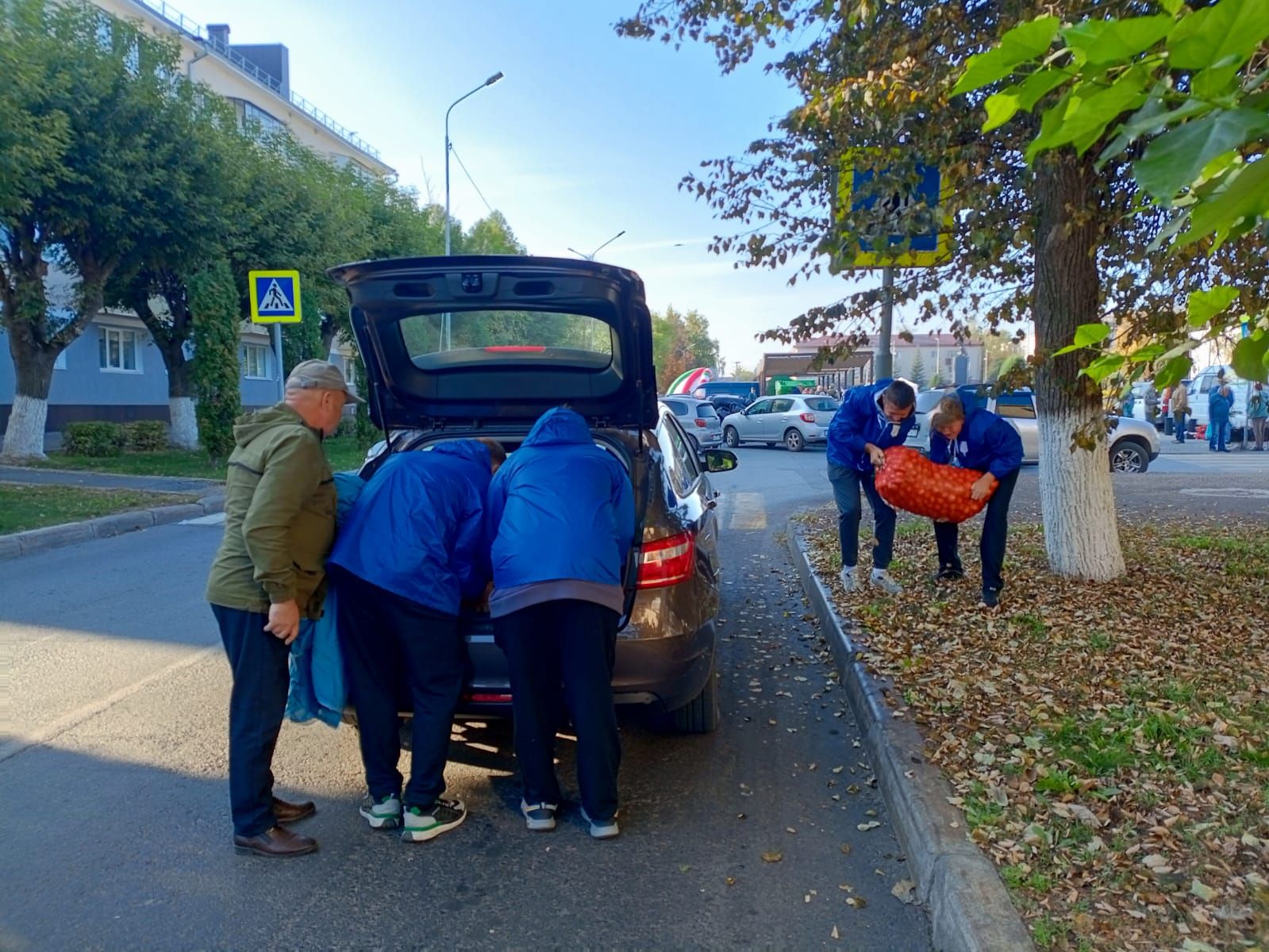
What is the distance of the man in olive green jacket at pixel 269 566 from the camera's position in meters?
3.12

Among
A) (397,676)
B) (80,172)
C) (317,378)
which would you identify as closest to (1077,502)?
(397,676)

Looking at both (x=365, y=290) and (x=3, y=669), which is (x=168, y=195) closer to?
(x=3, y=669)

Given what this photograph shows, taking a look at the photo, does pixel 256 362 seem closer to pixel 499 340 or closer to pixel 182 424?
pixel 182 424

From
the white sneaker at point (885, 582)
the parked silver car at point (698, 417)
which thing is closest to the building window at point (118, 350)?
the parked silver car at point (698, 417)

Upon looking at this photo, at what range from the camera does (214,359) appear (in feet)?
57.9

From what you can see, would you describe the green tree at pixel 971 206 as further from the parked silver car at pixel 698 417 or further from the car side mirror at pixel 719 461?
the parked silver car at pixel 698 417

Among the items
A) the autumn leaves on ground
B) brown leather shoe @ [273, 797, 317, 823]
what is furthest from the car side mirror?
brown leather shoe @ [273, 797, 317, 823]

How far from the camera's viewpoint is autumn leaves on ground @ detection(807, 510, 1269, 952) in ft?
9.26

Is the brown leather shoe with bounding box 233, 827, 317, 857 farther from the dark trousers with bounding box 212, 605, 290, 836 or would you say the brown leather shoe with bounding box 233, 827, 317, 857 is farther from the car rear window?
the car rear window

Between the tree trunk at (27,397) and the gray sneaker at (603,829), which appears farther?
the tree trunk at (27,397)

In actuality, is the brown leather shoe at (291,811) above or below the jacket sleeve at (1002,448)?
below

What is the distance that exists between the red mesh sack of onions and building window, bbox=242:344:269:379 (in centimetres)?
3333

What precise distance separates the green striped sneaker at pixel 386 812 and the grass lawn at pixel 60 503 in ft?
28.0

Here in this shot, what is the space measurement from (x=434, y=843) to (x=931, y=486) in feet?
13.0
